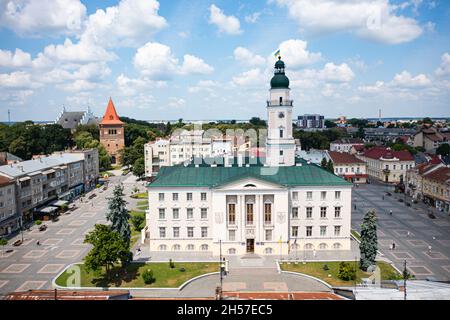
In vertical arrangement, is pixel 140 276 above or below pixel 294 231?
below

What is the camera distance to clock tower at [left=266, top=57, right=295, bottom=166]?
41312mm

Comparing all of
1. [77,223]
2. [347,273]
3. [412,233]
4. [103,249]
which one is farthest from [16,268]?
[412,233]

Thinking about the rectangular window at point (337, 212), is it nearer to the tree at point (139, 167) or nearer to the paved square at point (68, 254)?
the paved square at point (68, 254)

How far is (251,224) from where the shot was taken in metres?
38.4

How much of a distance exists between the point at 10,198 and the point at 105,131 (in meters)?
58.7

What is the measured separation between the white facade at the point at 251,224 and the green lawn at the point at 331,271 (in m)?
3.60

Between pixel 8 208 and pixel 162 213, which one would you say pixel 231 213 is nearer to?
pixel 162 213

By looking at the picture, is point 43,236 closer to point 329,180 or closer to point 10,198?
point 10,198

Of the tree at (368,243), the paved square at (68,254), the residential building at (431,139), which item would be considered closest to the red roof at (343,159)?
the residential building at (431,139)

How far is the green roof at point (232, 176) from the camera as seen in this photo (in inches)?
1558

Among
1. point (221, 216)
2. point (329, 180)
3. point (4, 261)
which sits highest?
point (329, 180)

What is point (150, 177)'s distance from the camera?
8669 cm

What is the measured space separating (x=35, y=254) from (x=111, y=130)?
69260mm
